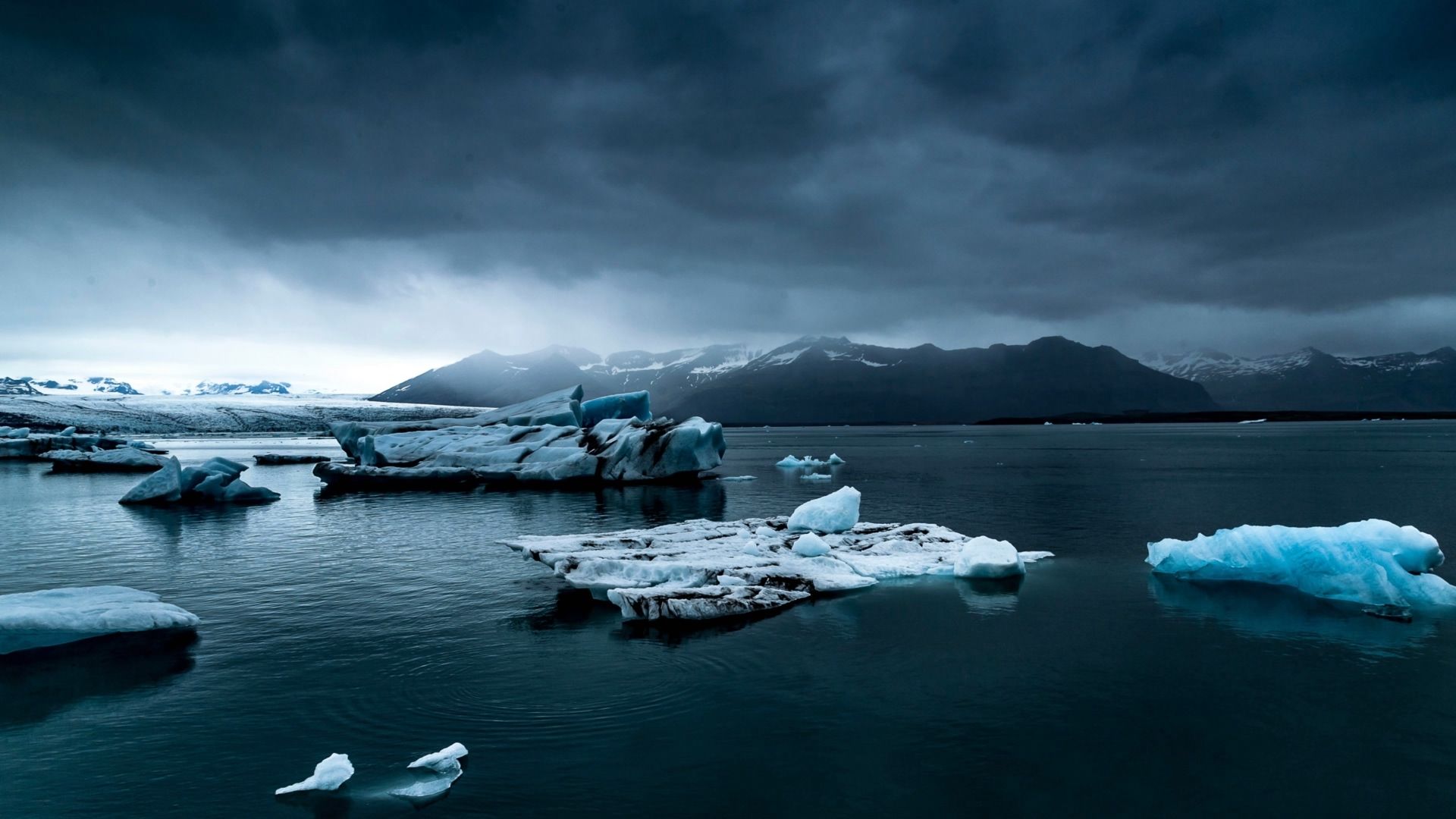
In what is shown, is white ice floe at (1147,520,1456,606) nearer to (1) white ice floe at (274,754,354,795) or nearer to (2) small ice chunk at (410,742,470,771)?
(2) small ice chunk at (410,742,470,771)

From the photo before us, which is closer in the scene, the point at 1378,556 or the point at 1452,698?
the point at 1452,698

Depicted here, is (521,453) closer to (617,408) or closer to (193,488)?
(617,408)

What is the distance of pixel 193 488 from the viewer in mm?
35812

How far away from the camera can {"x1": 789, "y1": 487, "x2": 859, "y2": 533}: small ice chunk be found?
22.0m

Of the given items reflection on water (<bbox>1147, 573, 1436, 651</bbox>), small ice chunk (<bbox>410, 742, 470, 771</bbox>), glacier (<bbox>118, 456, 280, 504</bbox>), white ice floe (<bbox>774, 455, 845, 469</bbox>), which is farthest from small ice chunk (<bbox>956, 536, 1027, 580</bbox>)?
white ice floe (<bbox>774, 455, 845, 469</bbox>)

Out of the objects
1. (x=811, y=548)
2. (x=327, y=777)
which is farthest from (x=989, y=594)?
(x=327, y=777)

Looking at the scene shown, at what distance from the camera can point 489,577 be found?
60.8ft

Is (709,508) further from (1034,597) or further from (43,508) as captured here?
(43,508)

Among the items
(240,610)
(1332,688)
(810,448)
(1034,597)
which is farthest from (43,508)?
(810,448)

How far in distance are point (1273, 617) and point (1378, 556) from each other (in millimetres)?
3553

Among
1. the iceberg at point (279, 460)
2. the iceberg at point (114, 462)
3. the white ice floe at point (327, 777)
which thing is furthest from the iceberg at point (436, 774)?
the iceberg at point (279, 460)

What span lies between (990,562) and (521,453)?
3229cm

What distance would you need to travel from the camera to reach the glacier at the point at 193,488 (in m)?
34.2

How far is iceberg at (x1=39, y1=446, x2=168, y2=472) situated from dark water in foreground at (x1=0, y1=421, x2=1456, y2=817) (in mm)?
40490
